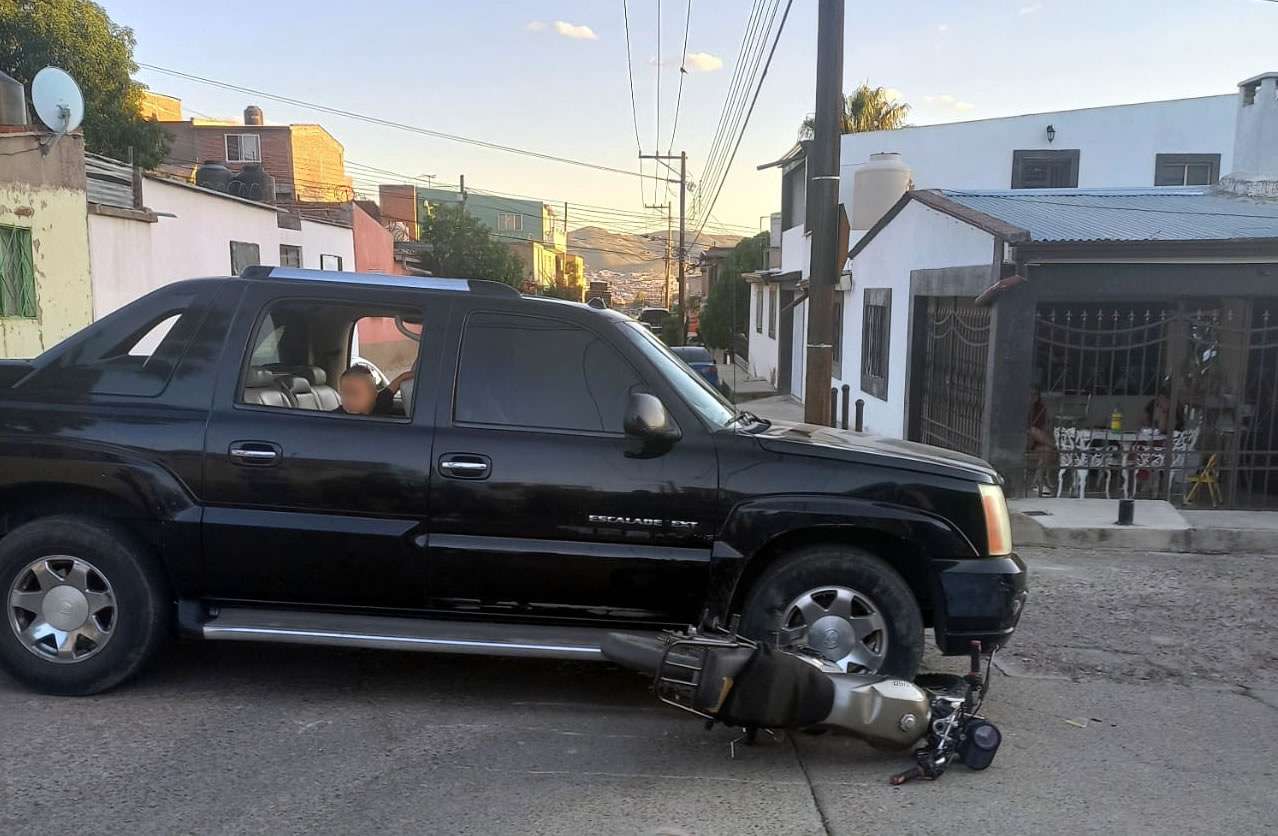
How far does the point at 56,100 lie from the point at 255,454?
1008cm

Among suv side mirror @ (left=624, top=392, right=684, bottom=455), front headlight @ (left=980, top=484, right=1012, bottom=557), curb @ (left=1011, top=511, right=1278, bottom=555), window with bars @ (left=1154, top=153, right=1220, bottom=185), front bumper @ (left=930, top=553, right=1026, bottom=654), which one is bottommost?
curb @ (left=1011, top=511, right=1278, bottom=555)

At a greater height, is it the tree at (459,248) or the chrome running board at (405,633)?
the tree at (459,248)

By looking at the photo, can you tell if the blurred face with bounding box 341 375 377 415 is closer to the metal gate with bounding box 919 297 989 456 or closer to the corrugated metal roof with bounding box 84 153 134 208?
the metal gate with bounding box 919 297 989 456

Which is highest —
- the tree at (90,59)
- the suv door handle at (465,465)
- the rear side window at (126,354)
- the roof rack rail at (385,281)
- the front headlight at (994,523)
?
the tree at (90,59)

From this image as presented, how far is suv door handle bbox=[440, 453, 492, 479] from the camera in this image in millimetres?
4254

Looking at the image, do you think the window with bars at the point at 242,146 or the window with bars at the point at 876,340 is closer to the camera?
the window with bars at the point at 876,340

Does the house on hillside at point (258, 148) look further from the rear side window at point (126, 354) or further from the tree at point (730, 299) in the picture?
the rear side window at point (126, 354)

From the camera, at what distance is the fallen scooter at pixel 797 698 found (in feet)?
12.3

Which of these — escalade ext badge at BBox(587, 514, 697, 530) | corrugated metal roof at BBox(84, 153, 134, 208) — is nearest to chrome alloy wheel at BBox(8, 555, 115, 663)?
escalade ext badge at BBox(587, 514, 697, 530)

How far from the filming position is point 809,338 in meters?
8.41

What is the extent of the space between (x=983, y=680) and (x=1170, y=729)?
83 cm

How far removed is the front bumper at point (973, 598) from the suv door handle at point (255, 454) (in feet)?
9.75

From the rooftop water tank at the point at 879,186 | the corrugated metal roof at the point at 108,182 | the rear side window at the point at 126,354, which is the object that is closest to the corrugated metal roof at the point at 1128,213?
→ the rooftop water tank at the point at 879,186

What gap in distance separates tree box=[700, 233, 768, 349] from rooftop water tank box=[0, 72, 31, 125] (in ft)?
72.2
